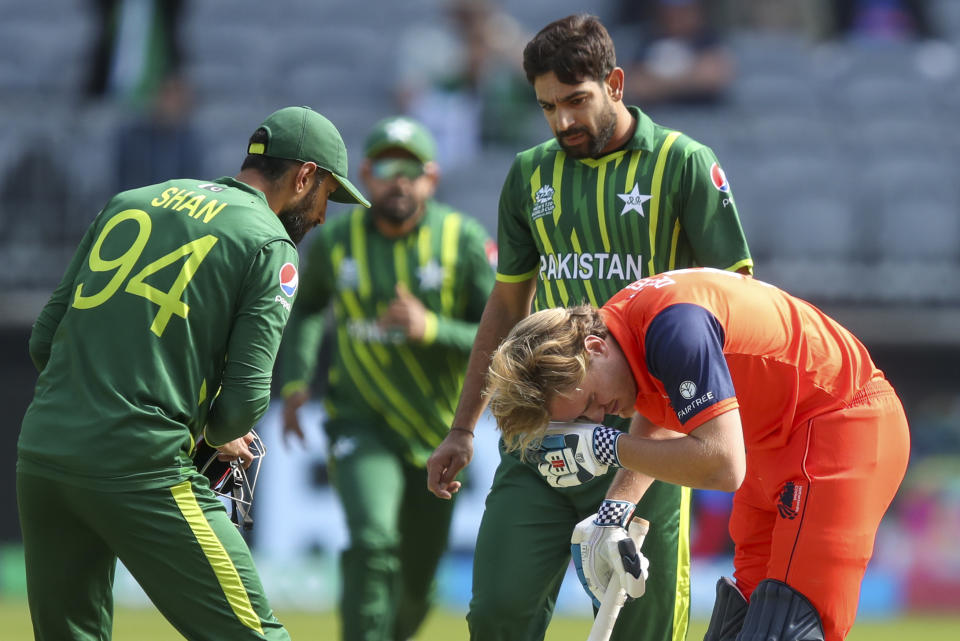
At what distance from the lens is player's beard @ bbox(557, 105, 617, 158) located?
453 cm

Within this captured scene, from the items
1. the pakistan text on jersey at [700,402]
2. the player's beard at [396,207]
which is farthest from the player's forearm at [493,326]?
the player's beard at [396,207]

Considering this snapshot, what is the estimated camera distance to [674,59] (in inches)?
502

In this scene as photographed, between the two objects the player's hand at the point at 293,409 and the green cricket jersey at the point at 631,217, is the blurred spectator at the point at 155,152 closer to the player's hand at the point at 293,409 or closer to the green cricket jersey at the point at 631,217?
the player's hand at the point at 293,409

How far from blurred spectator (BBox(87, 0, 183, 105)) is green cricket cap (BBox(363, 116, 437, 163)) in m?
6.66

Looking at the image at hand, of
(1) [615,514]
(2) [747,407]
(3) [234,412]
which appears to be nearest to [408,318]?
(3) [234,412]

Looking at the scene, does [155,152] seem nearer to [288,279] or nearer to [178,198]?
[178,198]

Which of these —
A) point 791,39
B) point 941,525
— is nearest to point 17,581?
point 941,525

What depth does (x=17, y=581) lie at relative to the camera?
10.6 metres

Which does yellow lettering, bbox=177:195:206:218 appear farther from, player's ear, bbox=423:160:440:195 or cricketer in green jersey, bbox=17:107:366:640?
player's ear, bbox=423:160:440:195

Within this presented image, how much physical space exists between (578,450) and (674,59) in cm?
971

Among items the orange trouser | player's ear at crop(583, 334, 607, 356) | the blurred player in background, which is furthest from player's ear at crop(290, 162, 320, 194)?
the orange trouser

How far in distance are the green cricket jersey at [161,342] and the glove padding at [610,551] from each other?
3.34 ft

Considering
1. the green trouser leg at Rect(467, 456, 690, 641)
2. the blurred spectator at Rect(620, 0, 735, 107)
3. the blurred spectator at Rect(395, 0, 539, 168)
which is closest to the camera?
the green trouser leg at Rect(467, 456, 690, 641)

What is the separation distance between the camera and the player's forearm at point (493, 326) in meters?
4.70
